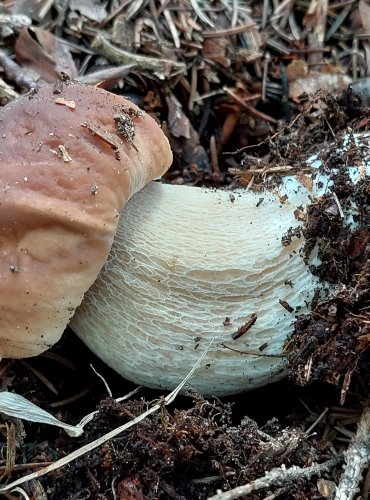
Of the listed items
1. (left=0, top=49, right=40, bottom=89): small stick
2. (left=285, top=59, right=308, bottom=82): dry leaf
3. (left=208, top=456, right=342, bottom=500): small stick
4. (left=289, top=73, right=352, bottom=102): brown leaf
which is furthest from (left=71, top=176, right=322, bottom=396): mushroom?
(left=285, top=59, right=308, bottom=82): dry leaf

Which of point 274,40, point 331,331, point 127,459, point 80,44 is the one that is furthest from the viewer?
point 274,40

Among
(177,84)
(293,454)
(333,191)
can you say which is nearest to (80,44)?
(177,84)

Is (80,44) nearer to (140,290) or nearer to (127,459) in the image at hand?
(140,290)

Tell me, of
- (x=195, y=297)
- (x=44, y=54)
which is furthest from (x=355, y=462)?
(x=44, y=54)

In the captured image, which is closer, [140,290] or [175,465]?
[175,465]

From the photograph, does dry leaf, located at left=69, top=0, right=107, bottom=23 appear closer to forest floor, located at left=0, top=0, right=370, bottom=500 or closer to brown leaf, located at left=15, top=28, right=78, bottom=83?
forest floor, located at left=0, top=0, right=370, bottom=500

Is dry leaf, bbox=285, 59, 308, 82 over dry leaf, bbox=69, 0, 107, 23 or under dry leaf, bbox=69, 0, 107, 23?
under

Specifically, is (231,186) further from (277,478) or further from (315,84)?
(277,478)
